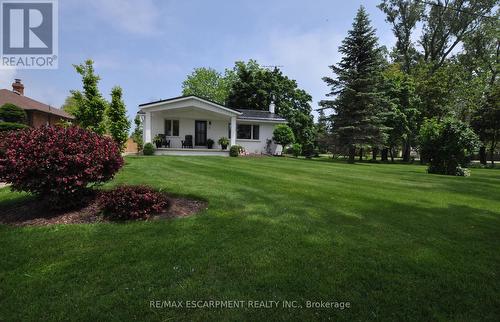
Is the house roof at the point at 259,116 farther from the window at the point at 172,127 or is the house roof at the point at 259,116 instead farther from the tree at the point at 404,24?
the tree at the point at 404,24

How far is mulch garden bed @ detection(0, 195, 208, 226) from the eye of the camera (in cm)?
487

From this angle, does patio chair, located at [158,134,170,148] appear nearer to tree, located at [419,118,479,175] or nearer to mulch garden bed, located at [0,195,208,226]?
mulch garden bed, located at [0,195,208,226]

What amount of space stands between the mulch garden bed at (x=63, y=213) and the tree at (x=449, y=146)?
13308 mm

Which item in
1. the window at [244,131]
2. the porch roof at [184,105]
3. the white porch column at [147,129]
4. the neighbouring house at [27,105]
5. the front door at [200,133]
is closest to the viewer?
the white porch column at [147,129]

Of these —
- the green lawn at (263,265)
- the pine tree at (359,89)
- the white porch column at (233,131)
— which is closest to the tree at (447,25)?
the pine tree at (359,89)

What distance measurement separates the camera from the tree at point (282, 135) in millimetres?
23500

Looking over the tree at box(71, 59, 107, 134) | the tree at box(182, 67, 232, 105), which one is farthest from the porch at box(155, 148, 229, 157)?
the tree at box(182, 67, 232, 105)

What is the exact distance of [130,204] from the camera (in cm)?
492

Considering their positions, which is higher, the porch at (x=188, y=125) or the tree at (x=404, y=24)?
the tree at (x=404, y=24)

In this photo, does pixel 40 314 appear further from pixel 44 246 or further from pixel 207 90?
pixel 207 90

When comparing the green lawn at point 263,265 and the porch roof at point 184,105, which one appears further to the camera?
the porch roof at point 184,105

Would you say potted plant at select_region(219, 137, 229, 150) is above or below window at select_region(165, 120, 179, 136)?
below

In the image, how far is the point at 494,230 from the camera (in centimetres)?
474

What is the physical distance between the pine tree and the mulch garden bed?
701 inches
